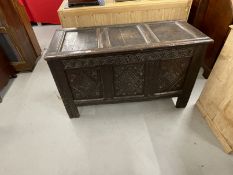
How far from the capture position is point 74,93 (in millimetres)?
1495

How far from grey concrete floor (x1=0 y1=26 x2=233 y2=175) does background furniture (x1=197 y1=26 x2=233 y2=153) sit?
8 cm

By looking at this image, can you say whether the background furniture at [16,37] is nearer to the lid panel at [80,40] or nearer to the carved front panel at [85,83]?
the lid panel at [80,40]

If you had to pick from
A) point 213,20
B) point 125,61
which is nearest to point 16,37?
point 125,61

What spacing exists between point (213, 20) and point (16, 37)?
234cm

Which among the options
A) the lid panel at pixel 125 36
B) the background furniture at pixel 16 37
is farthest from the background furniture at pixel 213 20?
the background furniture at pixel 16 37

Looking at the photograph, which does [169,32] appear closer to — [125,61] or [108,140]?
[125,61]

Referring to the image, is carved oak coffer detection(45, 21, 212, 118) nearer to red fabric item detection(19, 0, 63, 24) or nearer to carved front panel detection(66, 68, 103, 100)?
carved front panel detection(66, 68, 103, 100)

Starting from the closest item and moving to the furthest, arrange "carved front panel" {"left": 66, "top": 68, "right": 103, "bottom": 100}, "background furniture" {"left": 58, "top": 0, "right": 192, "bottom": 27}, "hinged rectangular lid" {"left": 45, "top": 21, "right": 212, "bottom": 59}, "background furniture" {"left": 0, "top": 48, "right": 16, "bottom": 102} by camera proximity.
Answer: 1. "hinged rectangular lid" {"left": 45, "top": 21, "right": 212, "bottom": 59}
2. "carved front panel" {"left": 66, "top": 68, "right": 103, "bottom": 100}
3. "background furniture" {"left": 58, "top": 0, "right": 192, "bottom": 27}
4. "background furniture" {"left": 0, "top": 48, "right": 16, "bottom": 102}

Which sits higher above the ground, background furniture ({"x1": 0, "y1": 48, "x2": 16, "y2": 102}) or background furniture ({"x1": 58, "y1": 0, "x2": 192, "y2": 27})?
background furniture ({"x1": 58, "y1": 0, "x2": 192, "y2": 27})

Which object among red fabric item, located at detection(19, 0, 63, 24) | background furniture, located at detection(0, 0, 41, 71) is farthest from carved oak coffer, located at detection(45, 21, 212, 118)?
red fabric item, located at detection(19, 0, 63, 24)

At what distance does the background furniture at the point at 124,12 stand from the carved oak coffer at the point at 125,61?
38cm

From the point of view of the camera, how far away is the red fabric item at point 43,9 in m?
3.43

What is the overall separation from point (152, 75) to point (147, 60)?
0.17 meters

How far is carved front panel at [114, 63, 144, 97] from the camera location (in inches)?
53.8
